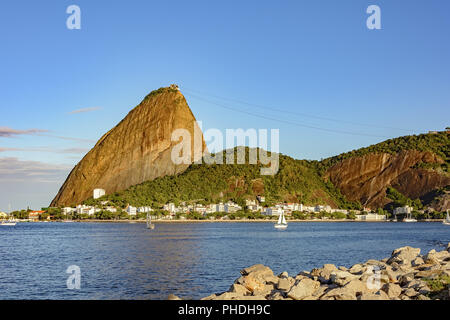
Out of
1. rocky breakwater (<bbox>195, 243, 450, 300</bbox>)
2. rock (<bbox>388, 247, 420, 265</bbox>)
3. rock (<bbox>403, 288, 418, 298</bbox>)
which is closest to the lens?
rocky breakwater (<bbox>195, 243, 450, 300</bbox>)

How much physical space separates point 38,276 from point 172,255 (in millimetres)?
17933

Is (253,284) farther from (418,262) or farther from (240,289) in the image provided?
(418,262)

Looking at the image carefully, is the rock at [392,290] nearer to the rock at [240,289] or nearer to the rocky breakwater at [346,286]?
the rocky breakwater at [346,286]

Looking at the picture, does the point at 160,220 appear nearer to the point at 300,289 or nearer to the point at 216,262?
the point at 216,262

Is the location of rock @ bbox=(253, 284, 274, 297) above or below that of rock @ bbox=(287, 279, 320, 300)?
below

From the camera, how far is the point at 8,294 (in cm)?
2722

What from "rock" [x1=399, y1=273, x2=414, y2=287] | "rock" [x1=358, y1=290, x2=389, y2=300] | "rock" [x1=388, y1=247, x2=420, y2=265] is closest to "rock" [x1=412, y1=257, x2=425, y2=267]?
"rock" [x1=388, y1=247, x2=420, y2=265]

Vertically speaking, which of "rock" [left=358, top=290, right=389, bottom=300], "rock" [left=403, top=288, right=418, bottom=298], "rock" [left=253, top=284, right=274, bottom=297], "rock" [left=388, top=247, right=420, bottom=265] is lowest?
"rock" [left=253, top=284, right=274, bottom=297]

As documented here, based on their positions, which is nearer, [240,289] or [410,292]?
[410,292]

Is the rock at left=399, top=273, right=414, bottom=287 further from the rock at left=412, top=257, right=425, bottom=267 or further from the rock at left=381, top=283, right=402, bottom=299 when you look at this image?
the rock at left=412, top=257, right=425, bottom=267

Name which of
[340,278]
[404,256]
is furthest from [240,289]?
[404,256]

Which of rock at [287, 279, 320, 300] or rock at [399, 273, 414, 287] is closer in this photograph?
rock at [287, 279, 320, 300]

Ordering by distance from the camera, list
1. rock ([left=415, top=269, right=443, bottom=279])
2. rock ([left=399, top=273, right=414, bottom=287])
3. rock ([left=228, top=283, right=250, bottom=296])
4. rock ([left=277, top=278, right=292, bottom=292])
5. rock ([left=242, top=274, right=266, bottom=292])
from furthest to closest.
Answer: rock ([left=415, top=269, right=443, bottom=279])
rock ([left=242, top=274, right=266, bottom=292])
rock ([left=399, top=273, right=414, bottom=287])
rock ([left=228, top=283, right=250, bottom=296])
rock ([left=277, top=278, right=292, bottom=292])
